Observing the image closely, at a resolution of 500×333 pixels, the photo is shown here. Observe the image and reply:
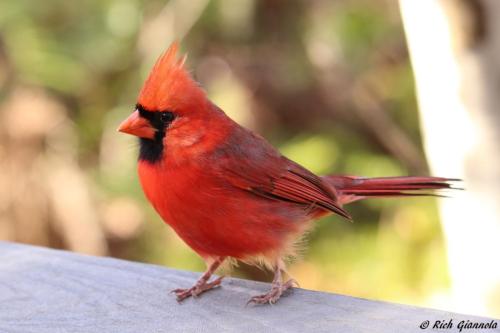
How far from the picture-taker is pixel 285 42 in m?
5.14

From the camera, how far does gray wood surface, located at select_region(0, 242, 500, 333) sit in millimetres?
1847

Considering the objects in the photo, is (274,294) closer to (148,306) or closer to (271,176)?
(148,306)

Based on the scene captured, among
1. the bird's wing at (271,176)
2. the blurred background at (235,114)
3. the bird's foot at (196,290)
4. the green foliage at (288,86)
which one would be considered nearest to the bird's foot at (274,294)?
the bird's foot at (196,290)

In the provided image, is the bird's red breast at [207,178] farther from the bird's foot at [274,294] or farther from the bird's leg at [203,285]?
the bird's foot at [274,294]

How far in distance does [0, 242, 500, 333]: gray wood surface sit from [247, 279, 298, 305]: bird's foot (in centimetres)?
2

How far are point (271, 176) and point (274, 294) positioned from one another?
0.53 metres

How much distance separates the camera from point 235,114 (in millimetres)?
4777

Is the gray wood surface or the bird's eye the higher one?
the bird's eye

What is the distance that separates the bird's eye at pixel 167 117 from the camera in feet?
7.61

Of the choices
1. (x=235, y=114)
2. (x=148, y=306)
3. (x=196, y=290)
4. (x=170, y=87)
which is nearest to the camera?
(x=148, y=306)

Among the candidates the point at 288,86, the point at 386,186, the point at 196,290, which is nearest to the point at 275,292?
the point at 196,290

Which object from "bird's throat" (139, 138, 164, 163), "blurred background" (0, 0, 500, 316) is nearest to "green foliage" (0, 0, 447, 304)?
"blurred background" (0, 0, 500, 316)

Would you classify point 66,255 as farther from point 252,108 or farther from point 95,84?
point 252,108

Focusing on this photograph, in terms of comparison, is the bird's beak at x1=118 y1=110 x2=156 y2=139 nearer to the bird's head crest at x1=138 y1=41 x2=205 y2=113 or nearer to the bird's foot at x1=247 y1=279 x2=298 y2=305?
the bird's head crest at x1=138 y1=41 x2=205 y2=113
